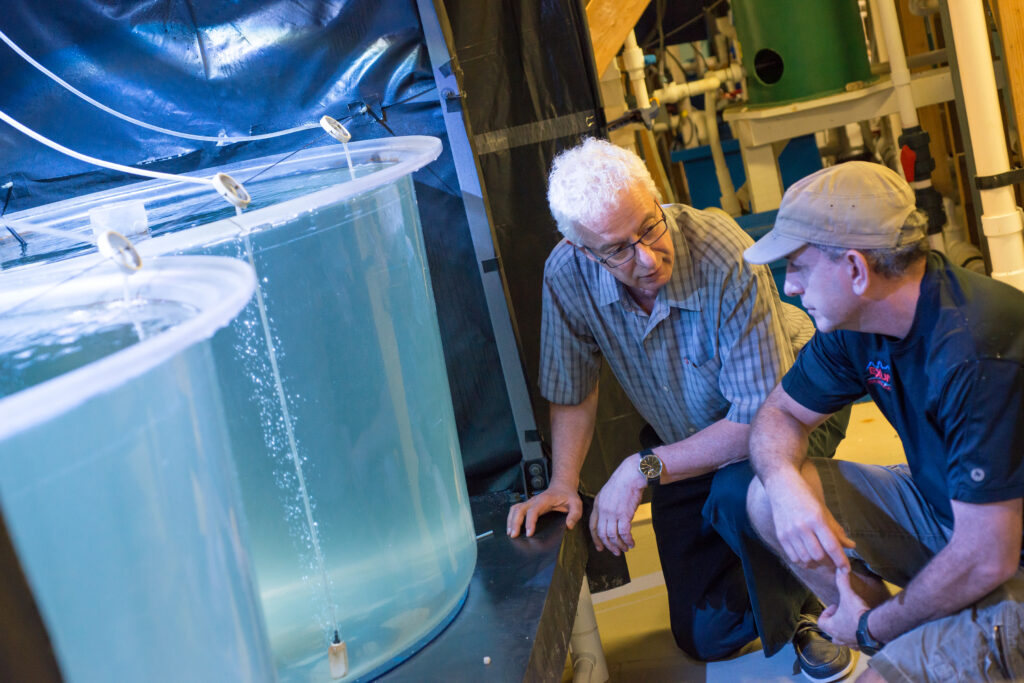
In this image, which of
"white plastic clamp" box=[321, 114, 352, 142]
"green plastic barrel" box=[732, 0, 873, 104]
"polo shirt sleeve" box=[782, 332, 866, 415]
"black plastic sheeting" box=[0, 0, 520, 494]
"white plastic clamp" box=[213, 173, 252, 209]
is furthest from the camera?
"green plastic barrel" box=[732, 0, 873, 104]

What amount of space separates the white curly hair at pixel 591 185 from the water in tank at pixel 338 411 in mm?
268

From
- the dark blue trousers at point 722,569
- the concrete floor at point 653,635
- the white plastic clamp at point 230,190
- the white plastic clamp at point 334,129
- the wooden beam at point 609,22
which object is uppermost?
the wooden beam at point 609,22

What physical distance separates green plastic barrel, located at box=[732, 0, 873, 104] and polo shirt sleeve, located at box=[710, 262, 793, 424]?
1.42 metres

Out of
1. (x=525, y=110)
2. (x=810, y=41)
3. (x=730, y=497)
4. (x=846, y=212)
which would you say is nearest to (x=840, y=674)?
(x=730, y=497)

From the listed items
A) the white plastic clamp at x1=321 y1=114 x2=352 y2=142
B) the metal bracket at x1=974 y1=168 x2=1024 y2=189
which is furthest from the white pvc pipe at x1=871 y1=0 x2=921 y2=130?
the white plastic clamp at x1=321 y1=114 x2=352 y2=142

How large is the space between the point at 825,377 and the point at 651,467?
0.30 m

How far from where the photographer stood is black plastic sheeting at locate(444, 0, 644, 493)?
63.5 inches

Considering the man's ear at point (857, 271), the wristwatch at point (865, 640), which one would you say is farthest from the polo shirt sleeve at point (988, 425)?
the wristwatch at point (865, 640)

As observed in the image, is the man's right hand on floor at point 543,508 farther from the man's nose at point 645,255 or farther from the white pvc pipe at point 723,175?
the white pvc pipe at point 723,175

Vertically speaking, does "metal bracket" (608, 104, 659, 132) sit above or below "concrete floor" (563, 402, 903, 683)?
above

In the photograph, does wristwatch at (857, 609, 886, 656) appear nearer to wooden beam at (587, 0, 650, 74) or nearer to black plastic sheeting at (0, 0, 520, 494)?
black plastic sheeting at (0, 0, 520, 494)

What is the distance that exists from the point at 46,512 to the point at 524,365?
113cm

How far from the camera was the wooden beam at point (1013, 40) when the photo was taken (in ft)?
6.20

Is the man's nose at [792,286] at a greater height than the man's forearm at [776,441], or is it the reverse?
the man's nose at [792,286]
